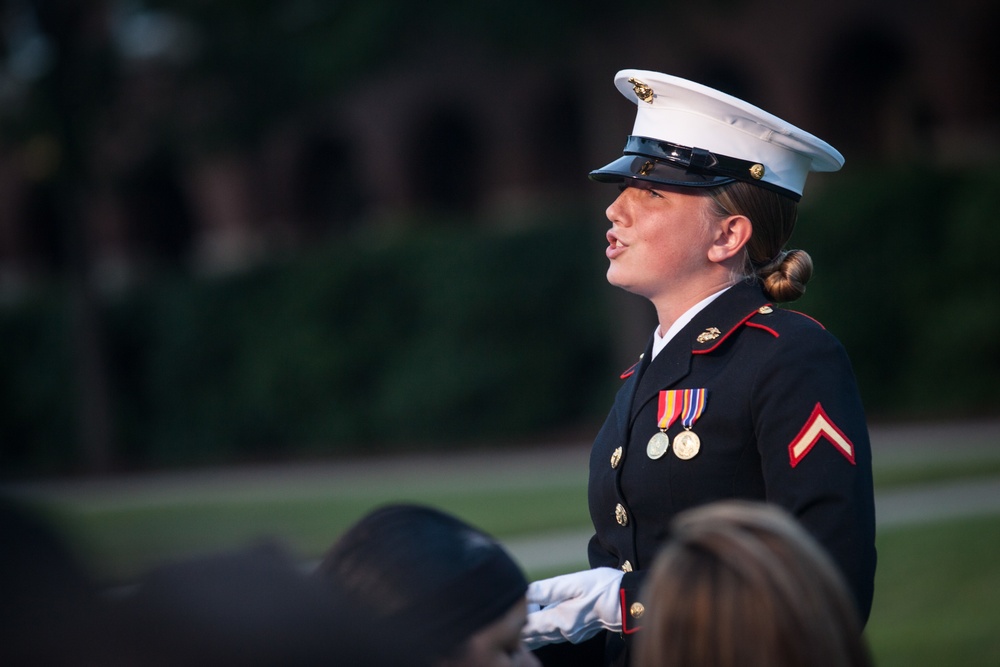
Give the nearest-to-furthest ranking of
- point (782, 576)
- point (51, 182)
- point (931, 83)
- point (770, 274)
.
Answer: point (782, 576), point (770, 274), point (931, 83), point (51, 182)

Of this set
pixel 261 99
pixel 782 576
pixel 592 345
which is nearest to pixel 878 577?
pixel 782 576

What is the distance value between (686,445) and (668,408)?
129 millimetres

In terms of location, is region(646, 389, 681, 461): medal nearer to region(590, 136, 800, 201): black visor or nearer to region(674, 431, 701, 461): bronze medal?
region(674, 431, 701, 461): bronze medal

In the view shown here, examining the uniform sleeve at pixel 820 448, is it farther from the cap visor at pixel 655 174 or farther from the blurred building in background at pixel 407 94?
the blurred building in background at pixel 407 94

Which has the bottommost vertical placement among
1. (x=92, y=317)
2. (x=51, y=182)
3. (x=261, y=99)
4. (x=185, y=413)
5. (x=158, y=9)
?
(x=185, y=413)

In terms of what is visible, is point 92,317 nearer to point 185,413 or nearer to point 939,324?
point 185,413

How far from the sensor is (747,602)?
4.75 feet

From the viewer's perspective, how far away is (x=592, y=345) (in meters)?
15.8

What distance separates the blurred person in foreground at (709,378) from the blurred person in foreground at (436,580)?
698 mm

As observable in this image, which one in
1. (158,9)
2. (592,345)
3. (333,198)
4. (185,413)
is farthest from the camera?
(333,198)

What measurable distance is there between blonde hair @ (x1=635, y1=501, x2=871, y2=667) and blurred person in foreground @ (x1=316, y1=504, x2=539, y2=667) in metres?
0.24

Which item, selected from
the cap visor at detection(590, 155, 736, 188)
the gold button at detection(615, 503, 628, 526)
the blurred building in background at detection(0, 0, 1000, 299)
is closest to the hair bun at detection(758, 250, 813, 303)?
the cap visor at detection(590, 155, 736, 188)

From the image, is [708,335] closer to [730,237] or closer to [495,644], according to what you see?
[730,237]

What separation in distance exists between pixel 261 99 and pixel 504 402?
5560 mm
